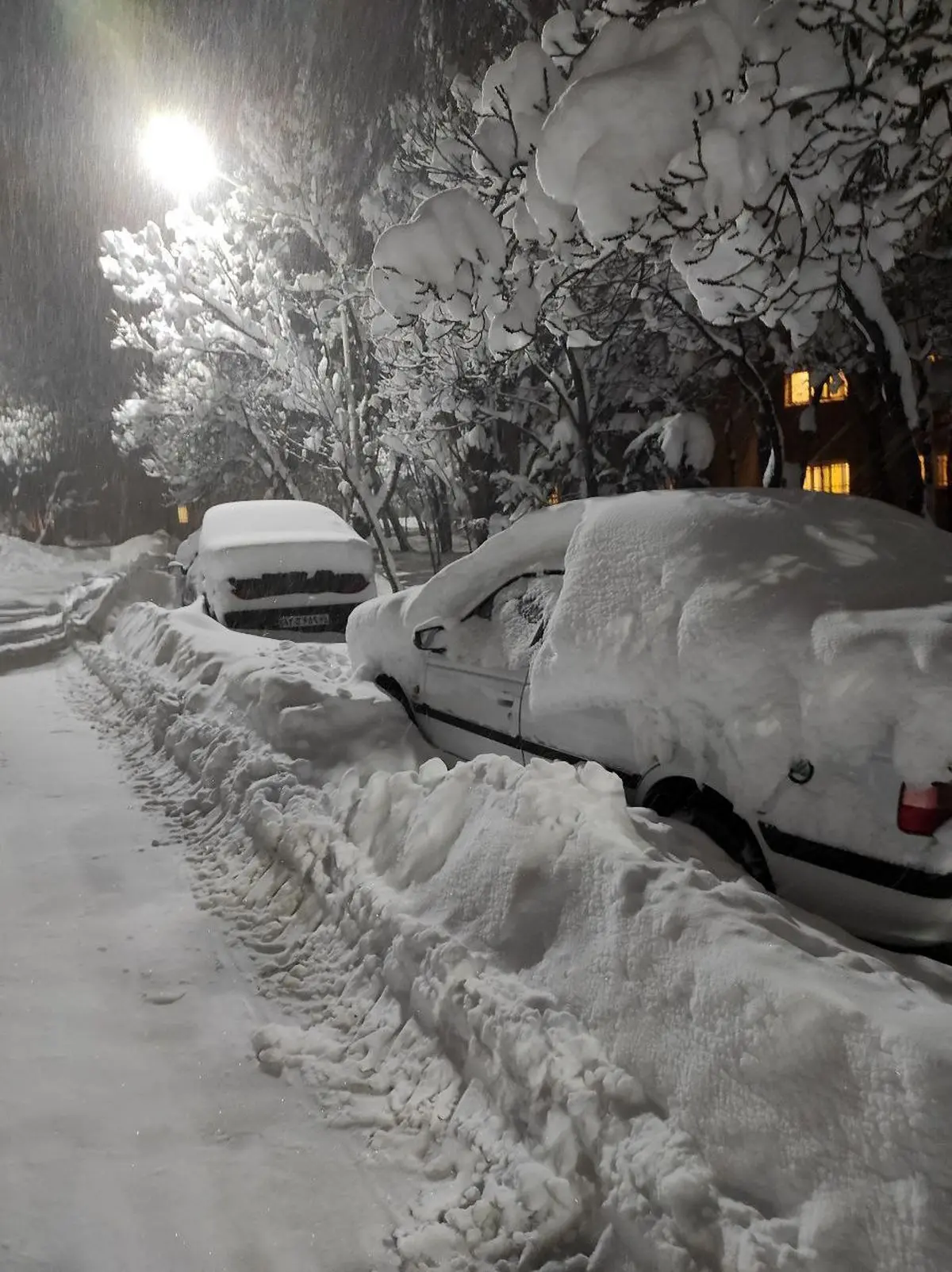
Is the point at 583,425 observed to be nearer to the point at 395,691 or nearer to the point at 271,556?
the point at 271,556

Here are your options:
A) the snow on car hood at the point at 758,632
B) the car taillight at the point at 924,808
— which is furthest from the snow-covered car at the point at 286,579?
the car taillight at the point at 924,808

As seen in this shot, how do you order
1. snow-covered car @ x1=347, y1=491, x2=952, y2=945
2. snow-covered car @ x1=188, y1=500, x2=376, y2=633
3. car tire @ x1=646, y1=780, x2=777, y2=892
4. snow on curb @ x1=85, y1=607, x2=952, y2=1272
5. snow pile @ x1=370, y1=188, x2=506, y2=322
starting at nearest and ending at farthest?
snow on curb @ x1=85, y1=607, x2=952, y2=1272, snow-covered car @ x1=347, y1=491, x2=952, y2=945, car tire @ x1=646, y1=780, x2=777, y2=892, snow pile @ x1=370, y1=188, x2=506, y2=322, snow-covered car @ x1=188, y1=500, x2=376, y2=633

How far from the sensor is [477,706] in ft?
16.4

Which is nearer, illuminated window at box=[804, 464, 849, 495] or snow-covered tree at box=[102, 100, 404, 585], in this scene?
snow-covered tree at box=[102, 100, 404, 585]

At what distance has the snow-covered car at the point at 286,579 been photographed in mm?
10336

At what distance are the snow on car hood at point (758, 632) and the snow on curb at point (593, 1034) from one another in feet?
1.43

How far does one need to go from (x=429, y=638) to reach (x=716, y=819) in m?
2.14

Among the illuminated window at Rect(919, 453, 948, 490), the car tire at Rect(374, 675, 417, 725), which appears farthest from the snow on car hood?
the illuminated window at Rect(919, 453, 948, 490)

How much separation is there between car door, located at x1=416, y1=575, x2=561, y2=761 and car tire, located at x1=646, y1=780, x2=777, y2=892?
1018 mm

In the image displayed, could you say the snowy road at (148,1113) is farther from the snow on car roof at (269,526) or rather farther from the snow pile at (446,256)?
the snow on car roof at (269,526)

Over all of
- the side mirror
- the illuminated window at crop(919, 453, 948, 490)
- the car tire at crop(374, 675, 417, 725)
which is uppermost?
the illuminated window at crop(919, 453, 948, 490)

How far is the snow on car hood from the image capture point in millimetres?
3012

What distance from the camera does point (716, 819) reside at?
3.62 meters

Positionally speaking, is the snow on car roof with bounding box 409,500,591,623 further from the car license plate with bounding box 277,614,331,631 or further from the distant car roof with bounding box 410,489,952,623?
the car license plate with bounding box 277,614,331,631
